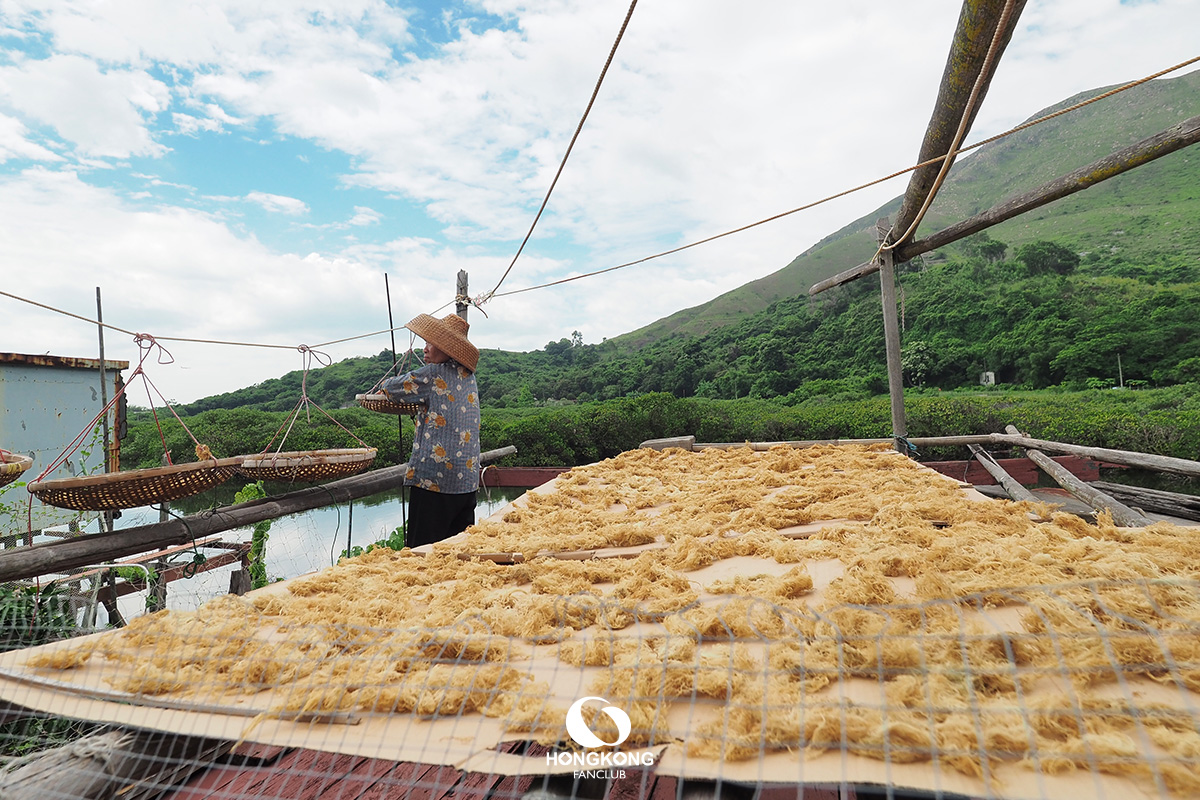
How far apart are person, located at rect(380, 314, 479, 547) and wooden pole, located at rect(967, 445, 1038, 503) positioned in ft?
13.5

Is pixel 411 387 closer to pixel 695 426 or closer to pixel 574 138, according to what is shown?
pixel 574 138

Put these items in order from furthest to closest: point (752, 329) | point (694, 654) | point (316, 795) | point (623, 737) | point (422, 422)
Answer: point (752, 329) < point (422, 422) < point (694, 654) < point (316, 795) < point (623, 737)

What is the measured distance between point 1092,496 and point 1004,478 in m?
0.91

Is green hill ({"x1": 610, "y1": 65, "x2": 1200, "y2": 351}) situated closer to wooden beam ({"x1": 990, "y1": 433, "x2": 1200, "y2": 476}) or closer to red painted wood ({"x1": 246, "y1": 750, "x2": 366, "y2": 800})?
wooden beam ({"x1": 990, "y1": 433, "x2": 1200, "y2": 476})

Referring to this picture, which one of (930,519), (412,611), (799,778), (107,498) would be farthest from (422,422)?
(799,778)

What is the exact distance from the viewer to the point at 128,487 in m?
2.20

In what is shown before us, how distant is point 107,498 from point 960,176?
81.9 metres

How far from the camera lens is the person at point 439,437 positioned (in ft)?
11.7

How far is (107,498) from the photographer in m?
2.22

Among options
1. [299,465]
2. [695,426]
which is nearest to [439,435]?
[299,465]

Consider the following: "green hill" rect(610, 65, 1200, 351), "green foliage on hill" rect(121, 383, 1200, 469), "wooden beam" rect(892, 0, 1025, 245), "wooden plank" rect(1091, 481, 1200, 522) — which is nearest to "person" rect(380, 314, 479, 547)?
"wooden beam" rect(892, 0, 1025, 245)

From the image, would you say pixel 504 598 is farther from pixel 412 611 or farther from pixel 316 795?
pixel 316 795

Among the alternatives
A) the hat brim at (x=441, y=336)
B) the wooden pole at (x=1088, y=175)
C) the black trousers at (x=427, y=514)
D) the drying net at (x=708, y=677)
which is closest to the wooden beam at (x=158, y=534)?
the black trousers at (x=427, y=514)

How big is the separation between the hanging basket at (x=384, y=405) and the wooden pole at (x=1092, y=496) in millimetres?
4018
